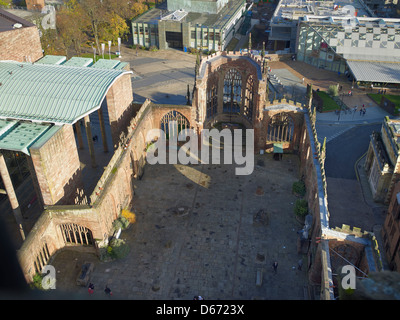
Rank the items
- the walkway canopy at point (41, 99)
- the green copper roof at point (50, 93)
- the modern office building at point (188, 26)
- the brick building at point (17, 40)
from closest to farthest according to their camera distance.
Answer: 1. the walkway canopy at point (41, 99)
2. the green copper roof at point (50, 93)
3. the brick building at point (17, 40)
4. the modern office building at point (188, 26)

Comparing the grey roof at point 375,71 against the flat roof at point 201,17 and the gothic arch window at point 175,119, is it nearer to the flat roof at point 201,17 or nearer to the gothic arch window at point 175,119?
the flat roof at point 201,17

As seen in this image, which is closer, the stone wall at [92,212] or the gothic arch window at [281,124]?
the stone wall at [92,212]

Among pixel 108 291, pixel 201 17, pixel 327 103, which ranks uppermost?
pixel 201 17

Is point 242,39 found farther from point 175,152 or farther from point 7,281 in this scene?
point 7,281

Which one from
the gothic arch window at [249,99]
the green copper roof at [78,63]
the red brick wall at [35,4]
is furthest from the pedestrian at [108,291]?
the red brick wall at [35,4]

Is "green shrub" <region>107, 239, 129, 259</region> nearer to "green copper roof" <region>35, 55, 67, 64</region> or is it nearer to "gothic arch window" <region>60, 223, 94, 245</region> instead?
"gothic arch window" <region>60, 223, 94, 245</region>

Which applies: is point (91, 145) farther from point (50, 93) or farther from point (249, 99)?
point (249, 99)

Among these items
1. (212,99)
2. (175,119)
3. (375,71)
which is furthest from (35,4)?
(375,71)
